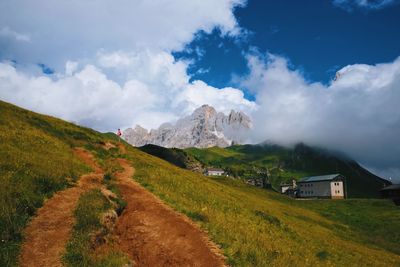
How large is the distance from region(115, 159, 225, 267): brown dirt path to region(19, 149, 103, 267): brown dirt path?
2.64m

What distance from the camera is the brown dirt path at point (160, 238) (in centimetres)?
1389

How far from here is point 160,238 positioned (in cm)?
1548

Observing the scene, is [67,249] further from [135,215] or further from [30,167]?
[30,167]

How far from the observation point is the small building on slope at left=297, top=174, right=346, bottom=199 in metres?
152

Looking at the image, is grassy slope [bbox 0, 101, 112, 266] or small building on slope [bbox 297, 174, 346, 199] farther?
small building on slope [bbox 297, 174, 346, 199]

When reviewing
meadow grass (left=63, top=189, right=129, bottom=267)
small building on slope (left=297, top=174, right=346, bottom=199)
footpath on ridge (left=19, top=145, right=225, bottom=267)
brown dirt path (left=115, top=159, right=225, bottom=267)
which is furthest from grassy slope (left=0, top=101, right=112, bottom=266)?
small building on slope (left=297, top=174, right=346, bottom=199)

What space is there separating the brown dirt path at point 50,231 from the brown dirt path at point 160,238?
264cm

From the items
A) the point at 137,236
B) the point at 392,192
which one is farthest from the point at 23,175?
the point at 392,192

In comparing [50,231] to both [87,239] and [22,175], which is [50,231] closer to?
[87,239]

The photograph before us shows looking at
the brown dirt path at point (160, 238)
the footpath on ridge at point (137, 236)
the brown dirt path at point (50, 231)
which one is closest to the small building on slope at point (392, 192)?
the brown dirt path at point (160, 238)

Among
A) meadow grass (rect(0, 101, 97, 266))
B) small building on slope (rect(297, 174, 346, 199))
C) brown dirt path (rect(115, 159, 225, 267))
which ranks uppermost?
meadow grass (rect(0, 101, 97, 266))

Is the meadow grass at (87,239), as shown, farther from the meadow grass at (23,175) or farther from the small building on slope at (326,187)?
the small building on slope at (326,187)

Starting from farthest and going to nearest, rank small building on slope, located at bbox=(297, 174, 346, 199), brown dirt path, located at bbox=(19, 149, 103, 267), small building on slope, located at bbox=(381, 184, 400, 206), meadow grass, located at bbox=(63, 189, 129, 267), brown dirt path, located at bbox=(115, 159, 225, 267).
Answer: small building on slope, located at bbox=(297, 174, 346, 199)
small building on slope, located at bbox=(381, 184, 400, 206)
brown dirt path, located at bbox=(115, 159, 225, 267)
meadow grass, located at bbox=(63, 189, 129, 267)
brown dirt path, located at bbox=(19, 149, 103, 267)

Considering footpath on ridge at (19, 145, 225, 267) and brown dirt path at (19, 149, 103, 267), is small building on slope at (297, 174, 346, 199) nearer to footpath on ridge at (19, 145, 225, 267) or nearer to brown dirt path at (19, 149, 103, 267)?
footpath on ridge at (19, 145, 225, 267)
